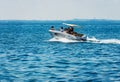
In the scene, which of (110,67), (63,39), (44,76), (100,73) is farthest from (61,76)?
(63,39)

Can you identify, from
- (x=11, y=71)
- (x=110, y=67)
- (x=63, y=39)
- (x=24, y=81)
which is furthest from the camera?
(x=63, y=39)

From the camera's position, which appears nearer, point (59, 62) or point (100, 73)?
point (100, 73)

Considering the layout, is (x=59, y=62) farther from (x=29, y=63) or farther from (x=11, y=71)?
(x=11, y=71)

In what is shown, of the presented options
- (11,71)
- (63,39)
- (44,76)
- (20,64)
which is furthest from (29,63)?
(63,39)

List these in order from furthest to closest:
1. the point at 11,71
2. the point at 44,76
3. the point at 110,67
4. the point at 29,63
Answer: the point at 29,63, the point at 110,67, the point at 11,71, the point at 44,76

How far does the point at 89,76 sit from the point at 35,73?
12.9 feet

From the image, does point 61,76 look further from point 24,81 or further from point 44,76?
point 24,81

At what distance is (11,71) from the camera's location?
1152 inches

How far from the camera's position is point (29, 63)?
34.2 m

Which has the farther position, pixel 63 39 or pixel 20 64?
pixel 63 39

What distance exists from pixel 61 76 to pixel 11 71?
421 centimetres

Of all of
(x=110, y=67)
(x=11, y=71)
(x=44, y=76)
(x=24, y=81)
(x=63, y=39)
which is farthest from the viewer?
(x=63, y=39)

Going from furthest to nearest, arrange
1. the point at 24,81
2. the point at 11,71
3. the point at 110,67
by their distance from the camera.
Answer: the point at 110,67 < the point at 11,71 < the point at 24,81

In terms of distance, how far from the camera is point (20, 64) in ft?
110
